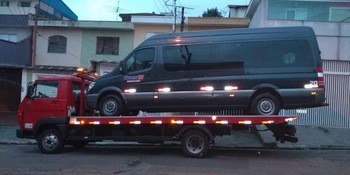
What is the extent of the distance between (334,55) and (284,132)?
9185 mm

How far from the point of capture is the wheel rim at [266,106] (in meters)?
11.6

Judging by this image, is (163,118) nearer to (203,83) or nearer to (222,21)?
(203,83)

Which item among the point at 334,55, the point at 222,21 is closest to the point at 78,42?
the point at 222,21

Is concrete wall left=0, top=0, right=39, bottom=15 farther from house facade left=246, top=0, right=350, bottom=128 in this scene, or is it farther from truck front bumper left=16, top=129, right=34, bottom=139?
truck front bumper left=16, top=129, right=34, bottom=139

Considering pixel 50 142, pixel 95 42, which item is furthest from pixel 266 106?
pixel 95 42

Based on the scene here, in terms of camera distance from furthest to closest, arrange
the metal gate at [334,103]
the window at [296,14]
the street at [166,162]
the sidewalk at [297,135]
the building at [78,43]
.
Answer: the building at [78,43], the window at [296,14], the metal gate at [334,103], the sidewalk at [297,135], the street at [166,162]

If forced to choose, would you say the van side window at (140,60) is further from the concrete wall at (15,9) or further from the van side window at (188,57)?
the concrete wall at (15,9)

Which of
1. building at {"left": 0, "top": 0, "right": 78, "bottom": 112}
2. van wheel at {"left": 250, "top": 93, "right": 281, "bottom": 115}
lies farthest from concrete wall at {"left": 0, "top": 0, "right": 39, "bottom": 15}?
van wheel at {"left": 250, "top": 93, "right": 281, "bottom": 115}

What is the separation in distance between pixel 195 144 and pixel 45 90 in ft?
16.0

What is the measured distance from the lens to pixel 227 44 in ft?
39.5

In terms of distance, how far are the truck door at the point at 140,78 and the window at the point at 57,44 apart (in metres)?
17.8

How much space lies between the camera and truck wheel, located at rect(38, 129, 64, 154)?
1325cm

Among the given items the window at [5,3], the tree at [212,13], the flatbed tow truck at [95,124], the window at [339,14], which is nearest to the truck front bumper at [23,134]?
the flatbed tow truck at [95,124]

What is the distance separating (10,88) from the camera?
28.6 metres
